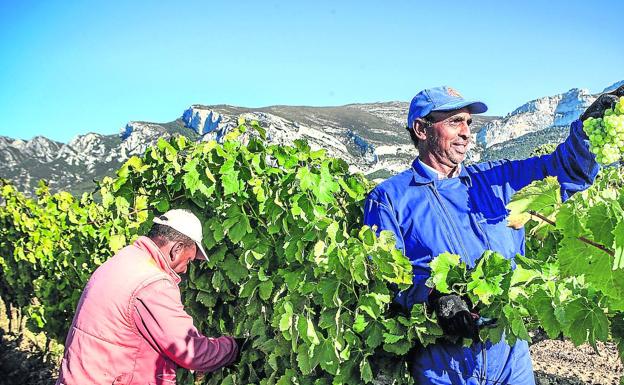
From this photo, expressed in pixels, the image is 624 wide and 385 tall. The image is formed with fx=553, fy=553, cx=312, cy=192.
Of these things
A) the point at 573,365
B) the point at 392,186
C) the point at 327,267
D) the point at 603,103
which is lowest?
the point at 573,365

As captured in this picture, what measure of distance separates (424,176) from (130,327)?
5.56ft

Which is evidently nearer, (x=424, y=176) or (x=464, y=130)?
(x=424, y=176)

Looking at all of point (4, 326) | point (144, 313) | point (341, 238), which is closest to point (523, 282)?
point (341, 238)

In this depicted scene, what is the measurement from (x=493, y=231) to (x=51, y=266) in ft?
26.4

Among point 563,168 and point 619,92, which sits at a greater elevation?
point 619,92

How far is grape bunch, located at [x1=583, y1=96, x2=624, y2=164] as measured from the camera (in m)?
1.59

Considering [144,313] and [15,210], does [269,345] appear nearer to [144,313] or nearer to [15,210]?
[144,313]

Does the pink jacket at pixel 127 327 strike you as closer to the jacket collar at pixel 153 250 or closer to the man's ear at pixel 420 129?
the jacket collar at pixel 153 250

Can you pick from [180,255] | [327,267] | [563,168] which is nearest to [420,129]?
[563,168]

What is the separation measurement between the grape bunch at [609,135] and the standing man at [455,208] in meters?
0.56

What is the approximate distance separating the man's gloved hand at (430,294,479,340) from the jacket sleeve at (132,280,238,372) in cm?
134

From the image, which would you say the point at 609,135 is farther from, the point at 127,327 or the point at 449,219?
the point at 127,327

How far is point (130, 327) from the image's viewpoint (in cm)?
285

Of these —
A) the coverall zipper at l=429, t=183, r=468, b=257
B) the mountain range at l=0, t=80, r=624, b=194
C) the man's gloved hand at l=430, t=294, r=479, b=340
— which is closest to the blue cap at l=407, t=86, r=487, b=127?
the coverall zipper at l=429, t=183, r=468, b=257
